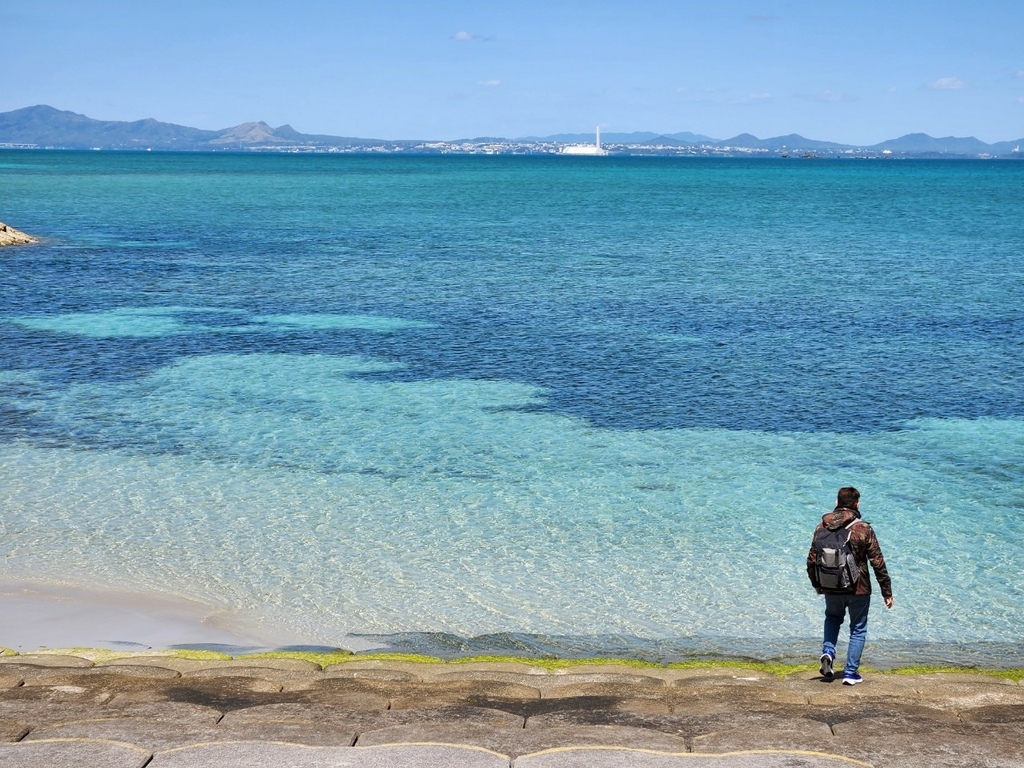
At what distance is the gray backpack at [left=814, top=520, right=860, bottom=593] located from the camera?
13086mm

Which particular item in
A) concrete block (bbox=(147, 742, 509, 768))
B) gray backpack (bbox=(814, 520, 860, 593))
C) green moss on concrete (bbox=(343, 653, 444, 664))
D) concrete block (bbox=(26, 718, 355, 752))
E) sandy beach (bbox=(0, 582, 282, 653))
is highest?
gray backpack (bbox=(814, 520, 860, 593))

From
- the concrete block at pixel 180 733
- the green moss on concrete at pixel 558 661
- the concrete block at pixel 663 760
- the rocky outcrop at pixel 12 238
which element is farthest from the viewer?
the rocky outcrop at pixel 12 238

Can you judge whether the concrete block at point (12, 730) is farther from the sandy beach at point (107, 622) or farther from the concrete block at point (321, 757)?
the sandy beach at point (107, 622)

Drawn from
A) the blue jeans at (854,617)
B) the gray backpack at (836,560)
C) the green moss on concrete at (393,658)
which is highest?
the gray backpack at (836,560)

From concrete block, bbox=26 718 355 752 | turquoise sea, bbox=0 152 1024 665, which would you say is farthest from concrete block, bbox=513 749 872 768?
turquoise sea, bbox=0 152 1024 665

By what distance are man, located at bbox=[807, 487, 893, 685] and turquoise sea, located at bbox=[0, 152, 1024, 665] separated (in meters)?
2.37

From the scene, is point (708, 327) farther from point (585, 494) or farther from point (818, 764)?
point (818, 764)

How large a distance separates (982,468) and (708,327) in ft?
56.6

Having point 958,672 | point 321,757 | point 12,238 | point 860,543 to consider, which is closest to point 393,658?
point 321,757

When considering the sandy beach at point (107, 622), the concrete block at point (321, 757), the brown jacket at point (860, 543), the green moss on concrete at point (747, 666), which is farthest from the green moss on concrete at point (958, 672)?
the sandy beach at point (107, 622)

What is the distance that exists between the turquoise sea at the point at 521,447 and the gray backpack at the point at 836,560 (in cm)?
344

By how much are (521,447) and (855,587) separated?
1397 centimetres

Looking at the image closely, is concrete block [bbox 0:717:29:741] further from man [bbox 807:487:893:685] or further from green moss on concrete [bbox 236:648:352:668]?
man [bbox 807:487:893:685]

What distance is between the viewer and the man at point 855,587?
1316 cm
